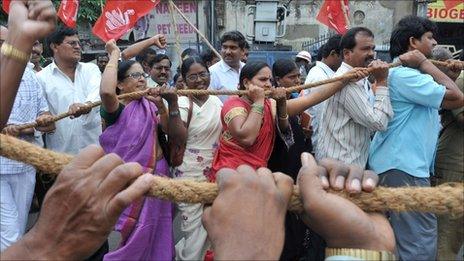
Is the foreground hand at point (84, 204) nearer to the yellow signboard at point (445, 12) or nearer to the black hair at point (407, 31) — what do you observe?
the black hair at point (407, 31)

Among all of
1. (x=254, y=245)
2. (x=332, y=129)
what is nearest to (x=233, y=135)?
(x=332, y=129)

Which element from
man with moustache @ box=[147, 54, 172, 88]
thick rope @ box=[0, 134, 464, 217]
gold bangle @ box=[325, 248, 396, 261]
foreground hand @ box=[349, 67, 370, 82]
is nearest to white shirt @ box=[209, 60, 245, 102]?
man with moustache @ box=[147, 54, 172, 88]

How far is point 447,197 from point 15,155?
97 centimetres

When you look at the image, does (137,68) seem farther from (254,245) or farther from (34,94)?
(254,245)

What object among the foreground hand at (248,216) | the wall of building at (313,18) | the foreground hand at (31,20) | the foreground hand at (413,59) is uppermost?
the foreground hand at (31,20)

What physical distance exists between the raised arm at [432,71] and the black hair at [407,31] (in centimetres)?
18

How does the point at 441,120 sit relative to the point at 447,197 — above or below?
below

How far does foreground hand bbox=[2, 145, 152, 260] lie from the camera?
97 centimetres

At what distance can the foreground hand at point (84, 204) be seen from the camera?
97 cm

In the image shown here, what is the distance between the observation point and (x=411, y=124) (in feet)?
9.93

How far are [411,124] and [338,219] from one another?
2.25 m

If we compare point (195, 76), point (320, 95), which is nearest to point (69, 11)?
point (195, 76)

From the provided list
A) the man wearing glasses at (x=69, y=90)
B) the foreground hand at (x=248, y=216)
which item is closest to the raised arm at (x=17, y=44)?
the foreground hand at (x=248, y=216)

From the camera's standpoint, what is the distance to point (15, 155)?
3.92 ft
